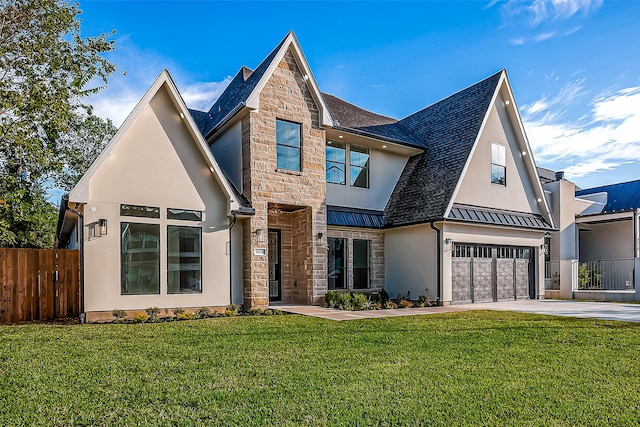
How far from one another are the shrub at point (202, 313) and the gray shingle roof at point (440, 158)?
7.91 metres

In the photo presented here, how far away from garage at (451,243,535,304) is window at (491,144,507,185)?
9.25ft

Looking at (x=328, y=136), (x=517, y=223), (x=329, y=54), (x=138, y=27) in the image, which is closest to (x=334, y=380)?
(x=328, y=136)

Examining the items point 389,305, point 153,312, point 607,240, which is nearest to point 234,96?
point 153,312

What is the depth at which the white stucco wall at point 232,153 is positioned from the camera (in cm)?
1370

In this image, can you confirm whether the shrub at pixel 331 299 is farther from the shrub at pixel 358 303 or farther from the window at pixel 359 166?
the window at pixel 359 166

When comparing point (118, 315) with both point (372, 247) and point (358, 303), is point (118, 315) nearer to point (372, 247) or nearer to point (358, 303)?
point (358, 303)

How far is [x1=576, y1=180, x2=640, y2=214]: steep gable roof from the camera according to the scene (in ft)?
80.0

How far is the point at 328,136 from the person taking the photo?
15.8 m

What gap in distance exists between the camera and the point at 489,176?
1694 cm

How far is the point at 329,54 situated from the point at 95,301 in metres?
13.4

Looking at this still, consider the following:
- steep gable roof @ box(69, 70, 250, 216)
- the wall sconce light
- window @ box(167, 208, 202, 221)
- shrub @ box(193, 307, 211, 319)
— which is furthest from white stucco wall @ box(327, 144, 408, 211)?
the wall sconce light

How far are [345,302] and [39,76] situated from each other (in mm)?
13954

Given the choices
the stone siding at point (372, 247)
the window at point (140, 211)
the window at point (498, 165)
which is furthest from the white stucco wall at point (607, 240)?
the window at point (140, 211)

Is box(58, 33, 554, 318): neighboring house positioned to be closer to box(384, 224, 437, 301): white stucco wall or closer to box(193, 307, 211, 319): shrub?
box(384, 224, 437, 301): white stucco wall
